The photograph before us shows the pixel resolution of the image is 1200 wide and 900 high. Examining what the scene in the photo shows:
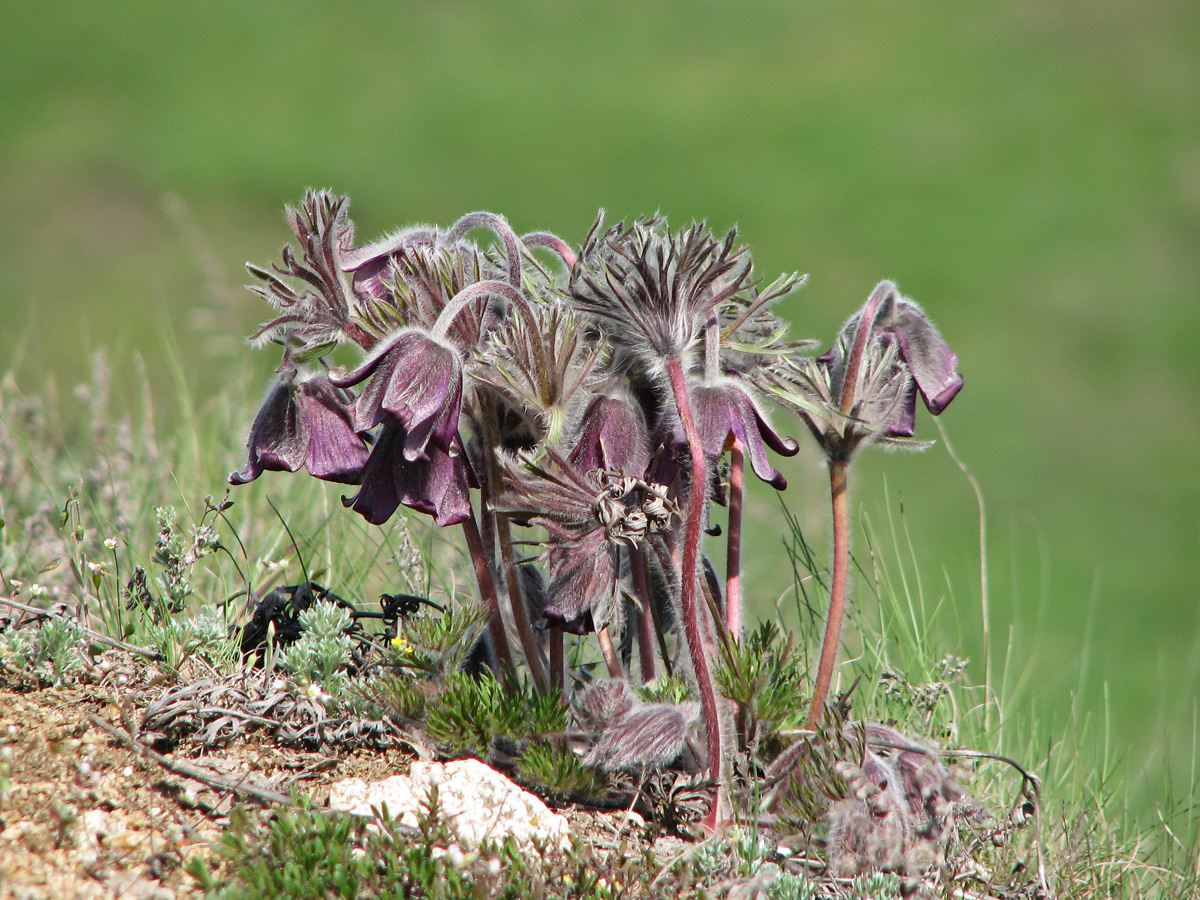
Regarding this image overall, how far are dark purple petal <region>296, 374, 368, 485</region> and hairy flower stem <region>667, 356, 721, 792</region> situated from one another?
1.76ft

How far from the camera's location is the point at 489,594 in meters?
2.01

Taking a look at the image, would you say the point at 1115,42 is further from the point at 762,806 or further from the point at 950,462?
the point at 762,806

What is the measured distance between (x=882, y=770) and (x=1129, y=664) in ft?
16.3

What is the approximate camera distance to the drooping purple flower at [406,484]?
1.78 meters

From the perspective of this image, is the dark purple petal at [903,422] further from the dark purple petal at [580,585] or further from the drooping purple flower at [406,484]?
the drooping purple flower at [406,484]

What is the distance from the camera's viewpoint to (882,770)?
1846 mm

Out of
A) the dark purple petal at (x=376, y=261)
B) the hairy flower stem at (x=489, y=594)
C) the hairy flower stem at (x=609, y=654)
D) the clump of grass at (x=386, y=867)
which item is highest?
the dark purple petal at (x=376, y=261)

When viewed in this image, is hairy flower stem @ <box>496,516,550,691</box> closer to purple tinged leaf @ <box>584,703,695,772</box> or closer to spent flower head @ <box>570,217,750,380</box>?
purple tinged leaf @ <box>584,703,695,772</box>

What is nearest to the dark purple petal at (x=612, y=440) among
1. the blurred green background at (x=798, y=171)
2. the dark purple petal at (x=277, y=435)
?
the dark purple petal at (x=277, y=435)

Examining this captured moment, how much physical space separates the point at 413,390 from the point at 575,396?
306 mm

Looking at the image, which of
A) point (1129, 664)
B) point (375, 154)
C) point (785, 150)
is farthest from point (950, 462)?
point (375, 154)

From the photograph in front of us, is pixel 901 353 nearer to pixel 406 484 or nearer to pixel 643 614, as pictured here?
pixel 643 614

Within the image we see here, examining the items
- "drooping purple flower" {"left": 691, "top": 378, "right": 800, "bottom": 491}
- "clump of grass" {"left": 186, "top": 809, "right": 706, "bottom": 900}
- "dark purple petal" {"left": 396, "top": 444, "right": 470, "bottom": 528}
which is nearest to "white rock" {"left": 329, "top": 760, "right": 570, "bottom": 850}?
"clump of grass" {"left": 186, "top": 809, "right": 706, "bottom": 900}

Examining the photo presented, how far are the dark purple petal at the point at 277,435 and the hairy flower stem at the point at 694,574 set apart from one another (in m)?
0.62
